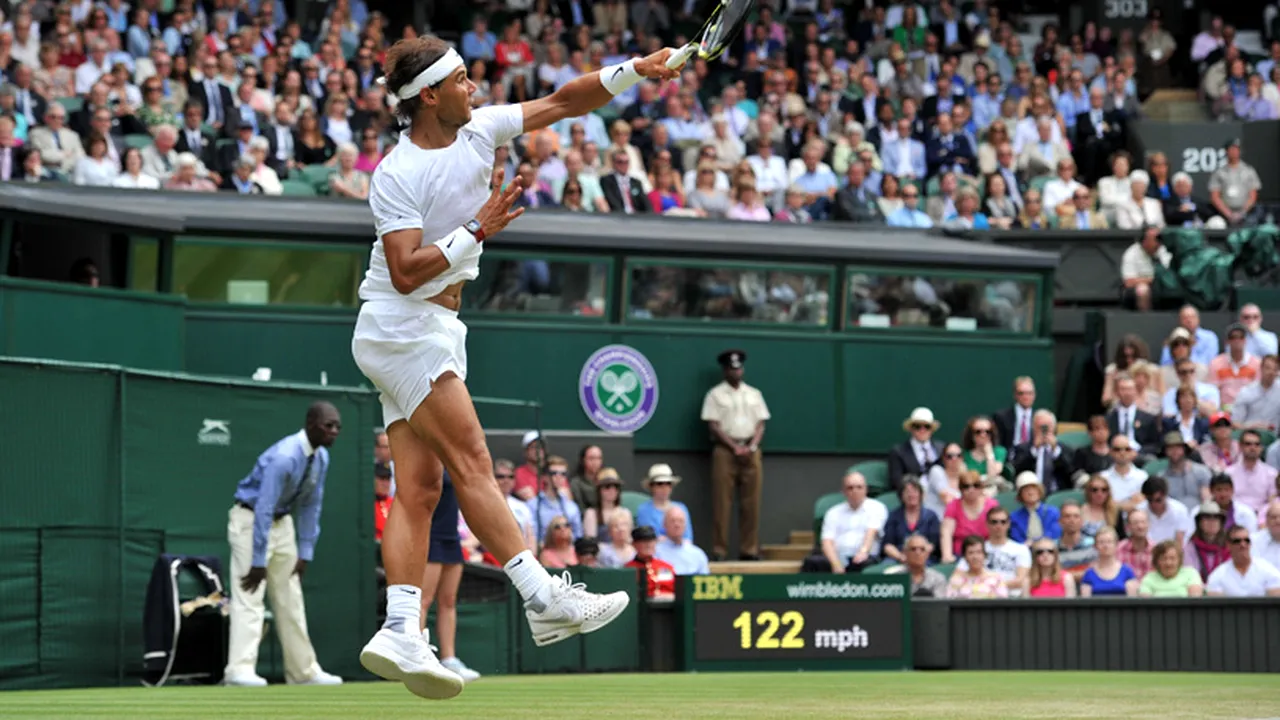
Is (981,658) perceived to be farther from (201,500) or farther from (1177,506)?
(201,500)

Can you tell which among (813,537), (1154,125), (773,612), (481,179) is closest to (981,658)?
(773,612)

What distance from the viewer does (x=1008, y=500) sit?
17.8 metres

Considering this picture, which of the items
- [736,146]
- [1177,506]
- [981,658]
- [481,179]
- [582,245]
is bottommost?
[981,658]

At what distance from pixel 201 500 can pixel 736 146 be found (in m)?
11.0

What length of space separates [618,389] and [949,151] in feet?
18.5

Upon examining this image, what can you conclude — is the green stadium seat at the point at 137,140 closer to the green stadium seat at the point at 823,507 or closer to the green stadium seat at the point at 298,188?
the green stadium seat at the point at 298,188

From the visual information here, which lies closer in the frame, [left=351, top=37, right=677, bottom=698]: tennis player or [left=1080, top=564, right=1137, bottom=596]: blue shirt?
[left=351, top=37, right=677, bottom=698]: tennis player

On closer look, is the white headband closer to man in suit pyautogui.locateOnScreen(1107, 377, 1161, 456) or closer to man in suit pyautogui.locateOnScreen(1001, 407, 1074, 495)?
man in suit pyautogui.locateOnScreen(1001, 407, 1074, 495)

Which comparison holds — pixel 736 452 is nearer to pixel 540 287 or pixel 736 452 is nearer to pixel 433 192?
pixel 540 287

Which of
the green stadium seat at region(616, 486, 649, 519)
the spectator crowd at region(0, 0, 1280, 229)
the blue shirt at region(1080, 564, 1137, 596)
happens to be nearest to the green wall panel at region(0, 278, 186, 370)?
the spectator crowd at region(0, 0, 1280, 229)

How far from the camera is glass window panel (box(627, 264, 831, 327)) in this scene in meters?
20.7

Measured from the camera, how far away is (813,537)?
19.8m

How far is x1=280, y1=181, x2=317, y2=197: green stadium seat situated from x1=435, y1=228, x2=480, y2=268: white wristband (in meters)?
13.4

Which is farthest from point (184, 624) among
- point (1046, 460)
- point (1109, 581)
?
point (1046, 460)
